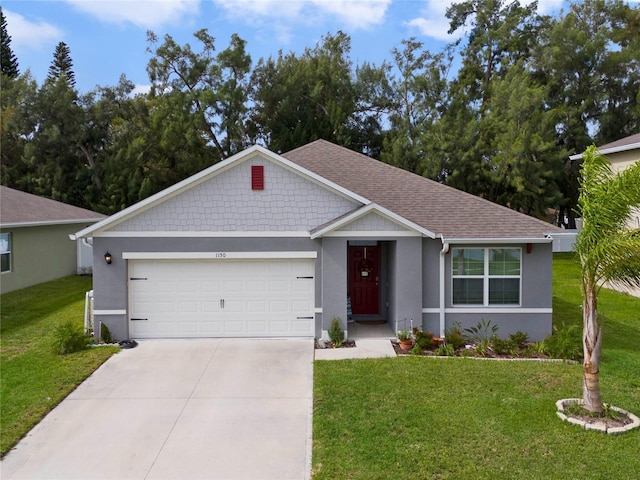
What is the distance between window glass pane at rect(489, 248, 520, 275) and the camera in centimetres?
1168

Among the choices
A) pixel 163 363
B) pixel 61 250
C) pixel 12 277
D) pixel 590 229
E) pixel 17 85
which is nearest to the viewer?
pixel 590 229

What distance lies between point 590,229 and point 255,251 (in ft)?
23.3

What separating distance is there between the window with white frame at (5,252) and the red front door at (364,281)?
12.6m

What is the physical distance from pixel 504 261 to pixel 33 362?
1073 centimetres

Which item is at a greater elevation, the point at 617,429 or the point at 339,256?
the point at 339,256

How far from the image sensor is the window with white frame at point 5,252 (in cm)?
1706

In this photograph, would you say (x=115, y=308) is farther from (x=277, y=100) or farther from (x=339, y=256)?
(x=277, y=100)

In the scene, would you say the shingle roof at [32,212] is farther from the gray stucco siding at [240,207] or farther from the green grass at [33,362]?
the gray stucco siding at [240,207]

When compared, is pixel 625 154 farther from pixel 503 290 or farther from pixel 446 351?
pixel 446 351

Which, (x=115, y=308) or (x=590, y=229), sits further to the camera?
(x=115, y=308)

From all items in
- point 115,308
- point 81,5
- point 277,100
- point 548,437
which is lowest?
point 548,437

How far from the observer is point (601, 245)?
7062 millimetres

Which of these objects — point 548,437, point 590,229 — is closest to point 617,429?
point 548,437

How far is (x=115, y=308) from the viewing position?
37.3ft
